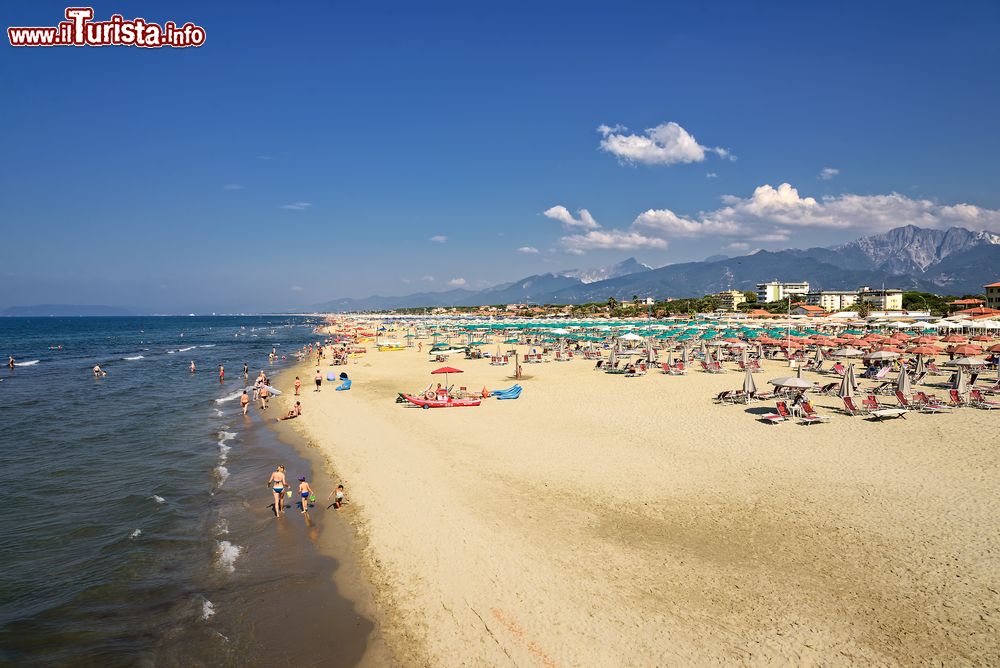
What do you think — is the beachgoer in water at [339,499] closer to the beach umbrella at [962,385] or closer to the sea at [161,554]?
the sea at [161,554]

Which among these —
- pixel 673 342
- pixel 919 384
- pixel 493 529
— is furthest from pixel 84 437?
pixel 673 342

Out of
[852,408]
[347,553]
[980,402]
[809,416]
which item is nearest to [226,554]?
[347,553]

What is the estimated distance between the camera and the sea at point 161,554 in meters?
6.02

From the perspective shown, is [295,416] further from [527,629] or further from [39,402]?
[527,629]

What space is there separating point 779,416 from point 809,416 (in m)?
0.74

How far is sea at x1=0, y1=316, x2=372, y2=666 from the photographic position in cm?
602

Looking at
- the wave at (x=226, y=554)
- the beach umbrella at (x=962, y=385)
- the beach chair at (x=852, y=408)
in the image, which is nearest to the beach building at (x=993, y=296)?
the beach umbrella at (x=962, y=385)

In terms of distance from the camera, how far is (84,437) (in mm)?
15703

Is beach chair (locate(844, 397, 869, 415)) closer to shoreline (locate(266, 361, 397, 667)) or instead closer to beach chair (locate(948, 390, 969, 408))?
beach chair (locate(948, 390, 969, 408))

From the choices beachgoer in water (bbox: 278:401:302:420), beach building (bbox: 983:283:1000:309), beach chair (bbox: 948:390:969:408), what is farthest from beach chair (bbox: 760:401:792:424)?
beach building (bbox: 983:283:1000:309)

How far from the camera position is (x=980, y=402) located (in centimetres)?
1513

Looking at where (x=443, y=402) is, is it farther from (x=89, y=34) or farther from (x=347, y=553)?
(x=89, y=34)

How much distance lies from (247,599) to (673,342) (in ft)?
126

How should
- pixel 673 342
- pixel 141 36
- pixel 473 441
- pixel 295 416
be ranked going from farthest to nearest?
pixel 673 342 → pixel 295 416 → pixel 141 36 → pixel 473 441
